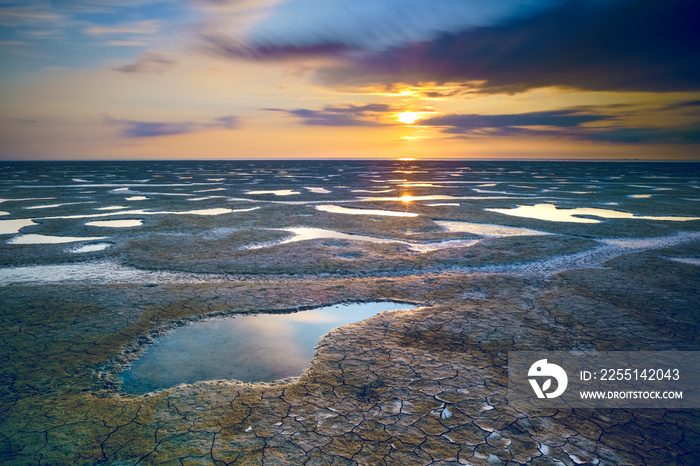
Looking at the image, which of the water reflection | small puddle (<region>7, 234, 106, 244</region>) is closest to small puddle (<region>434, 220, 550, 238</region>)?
the water reflection

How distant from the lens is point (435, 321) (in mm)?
6992

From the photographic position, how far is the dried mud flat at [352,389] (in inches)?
156

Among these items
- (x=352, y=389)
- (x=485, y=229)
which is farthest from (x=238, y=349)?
(x=485, y=229)

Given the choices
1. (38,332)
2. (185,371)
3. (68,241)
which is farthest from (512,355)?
(68,241)

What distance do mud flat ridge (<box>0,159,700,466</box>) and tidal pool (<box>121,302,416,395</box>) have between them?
245mm

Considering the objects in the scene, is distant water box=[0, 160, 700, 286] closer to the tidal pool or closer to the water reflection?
the water reflection

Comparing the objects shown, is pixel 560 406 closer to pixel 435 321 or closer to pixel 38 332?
pixel 435 321

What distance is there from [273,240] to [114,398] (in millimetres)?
9347
